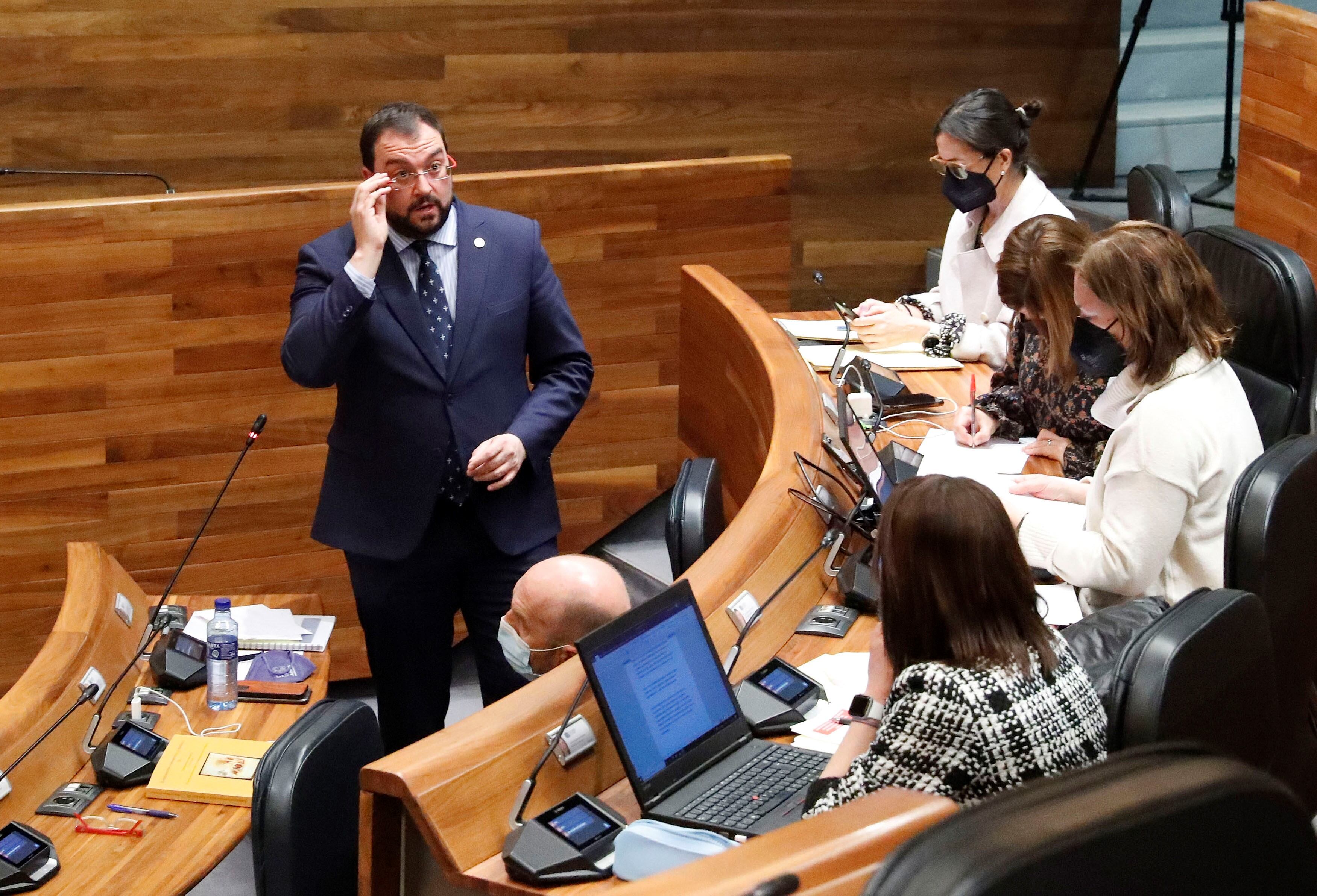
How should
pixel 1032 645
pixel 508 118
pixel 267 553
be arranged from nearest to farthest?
pixel 1032 645 → pixel 267 553 → pixel 508 118

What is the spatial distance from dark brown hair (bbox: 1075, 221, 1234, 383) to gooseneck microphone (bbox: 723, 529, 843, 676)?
599 millimetres

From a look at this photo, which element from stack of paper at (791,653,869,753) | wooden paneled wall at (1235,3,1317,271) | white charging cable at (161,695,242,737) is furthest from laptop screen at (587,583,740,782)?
wooden paneled wall at (1235,3,1317,271)

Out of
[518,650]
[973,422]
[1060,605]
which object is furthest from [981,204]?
[518,650]

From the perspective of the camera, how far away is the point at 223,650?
9.13ft

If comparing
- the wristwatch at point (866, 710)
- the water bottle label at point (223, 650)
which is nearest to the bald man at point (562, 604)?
the wristwatch at point (866, 710)

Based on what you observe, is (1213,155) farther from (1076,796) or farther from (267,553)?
(1076,796)

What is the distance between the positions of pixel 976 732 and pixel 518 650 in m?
0.84

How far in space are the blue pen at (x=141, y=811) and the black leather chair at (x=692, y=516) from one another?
995 millimetres

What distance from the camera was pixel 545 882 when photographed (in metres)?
1.67

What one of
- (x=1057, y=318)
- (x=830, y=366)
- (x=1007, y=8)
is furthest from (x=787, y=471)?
(x=1007, y=8)

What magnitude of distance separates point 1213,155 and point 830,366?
8.78ft

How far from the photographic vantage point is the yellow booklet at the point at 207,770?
8.05ft

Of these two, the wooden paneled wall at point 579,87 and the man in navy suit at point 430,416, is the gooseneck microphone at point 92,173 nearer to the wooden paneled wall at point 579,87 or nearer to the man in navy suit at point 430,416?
the wooden paneled wall at point 579,87

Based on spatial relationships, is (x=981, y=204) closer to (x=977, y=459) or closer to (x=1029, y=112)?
(x=1029, y=112)
